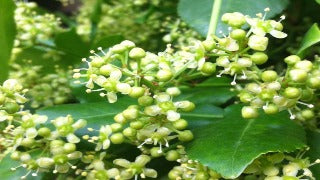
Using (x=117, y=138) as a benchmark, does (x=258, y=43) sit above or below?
above

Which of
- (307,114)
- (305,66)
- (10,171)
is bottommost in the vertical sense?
(10,171)

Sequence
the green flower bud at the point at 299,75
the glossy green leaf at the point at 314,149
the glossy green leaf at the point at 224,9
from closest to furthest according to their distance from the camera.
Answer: the green flower bud at the point at 299,75, the glossy green leaf at the point at 314,149, the glossy green leaf at the point at 224,9

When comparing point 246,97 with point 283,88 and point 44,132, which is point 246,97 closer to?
point 283,88

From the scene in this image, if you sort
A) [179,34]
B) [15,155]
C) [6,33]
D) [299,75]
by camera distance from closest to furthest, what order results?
[299,75] → [15,155] → [6,33] → [179,34]

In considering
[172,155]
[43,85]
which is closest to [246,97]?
[172,155]

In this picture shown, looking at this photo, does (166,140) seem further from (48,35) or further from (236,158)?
(48,35)

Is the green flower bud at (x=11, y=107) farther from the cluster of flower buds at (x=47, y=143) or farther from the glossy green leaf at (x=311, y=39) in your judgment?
the glossy green leaf at (x=311, y=39)

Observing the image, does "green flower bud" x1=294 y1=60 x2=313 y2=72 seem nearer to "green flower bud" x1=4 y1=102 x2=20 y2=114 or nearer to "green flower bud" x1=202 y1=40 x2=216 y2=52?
"green flower bud" x1=202 y1=40 x2=216 y2=52

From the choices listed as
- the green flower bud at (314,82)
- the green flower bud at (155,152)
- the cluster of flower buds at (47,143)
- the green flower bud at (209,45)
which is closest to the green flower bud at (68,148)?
the cluster of flower buds at (47,143)
